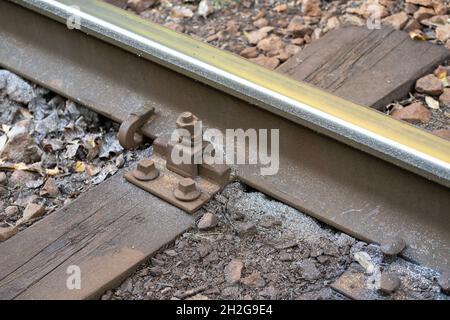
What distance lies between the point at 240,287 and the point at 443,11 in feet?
7.79

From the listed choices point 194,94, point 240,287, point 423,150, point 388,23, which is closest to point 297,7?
point 388,23

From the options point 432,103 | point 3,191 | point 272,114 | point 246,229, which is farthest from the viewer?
point 432,103

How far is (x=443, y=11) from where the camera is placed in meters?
4.59

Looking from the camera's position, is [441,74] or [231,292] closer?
[231,292]

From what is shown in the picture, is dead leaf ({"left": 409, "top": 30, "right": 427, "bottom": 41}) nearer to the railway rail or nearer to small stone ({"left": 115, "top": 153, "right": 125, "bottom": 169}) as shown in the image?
the railway rail

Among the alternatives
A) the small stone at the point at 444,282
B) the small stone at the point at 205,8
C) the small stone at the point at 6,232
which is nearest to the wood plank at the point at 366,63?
the small stone at the point at 205,8

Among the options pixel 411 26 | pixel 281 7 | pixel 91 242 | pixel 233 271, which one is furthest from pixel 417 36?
pixel 91 242

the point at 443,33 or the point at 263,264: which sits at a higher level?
the point at 443,33

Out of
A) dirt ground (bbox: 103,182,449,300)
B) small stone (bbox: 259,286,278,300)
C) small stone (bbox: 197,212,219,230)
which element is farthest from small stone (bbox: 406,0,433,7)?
small stone (bbox: 259,286,278,300)

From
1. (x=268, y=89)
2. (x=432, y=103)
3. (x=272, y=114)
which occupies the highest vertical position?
(x=268, y=89)

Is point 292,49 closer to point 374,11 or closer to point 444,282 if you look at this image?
point 374,11

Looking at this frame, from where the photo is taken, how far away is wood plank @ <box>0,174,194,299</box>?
9.50ft

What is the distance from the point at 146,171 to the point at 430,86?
1448 millimetres

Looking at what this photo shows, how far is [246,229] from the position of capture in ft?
10.4
